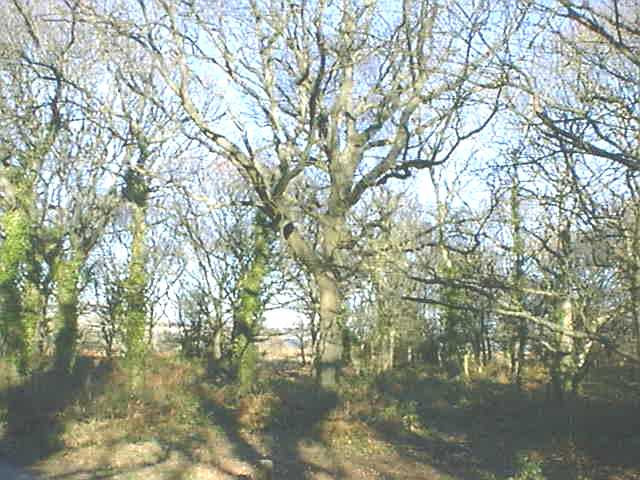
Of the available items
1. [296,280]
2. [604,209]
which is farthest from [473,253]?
[296,280]

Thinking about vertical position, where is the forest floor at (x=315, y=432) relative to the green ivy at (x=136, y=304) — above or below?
below

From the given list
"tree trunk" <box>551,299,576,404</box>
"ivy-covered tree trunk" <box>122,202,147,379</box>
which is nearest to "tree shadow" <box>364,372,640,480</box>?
"tree trunk" <box>551,299,576,404</box>

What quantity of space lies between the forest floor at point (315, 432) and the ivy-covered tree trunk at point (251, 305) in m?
2.53

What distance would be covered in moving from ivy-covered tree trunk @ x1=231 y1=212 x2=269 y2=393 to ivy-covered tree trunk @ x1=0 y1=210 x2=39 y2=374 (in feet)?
22.2

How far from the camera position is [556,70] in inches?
339

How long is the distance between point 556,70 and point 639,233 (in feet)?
7.88

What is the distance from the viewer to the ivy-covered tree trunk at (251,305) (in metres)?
22.6

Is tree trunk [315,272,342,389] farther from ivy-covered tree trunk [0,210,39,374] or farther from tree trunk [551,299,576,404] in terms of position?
ivy-covered tree trunk [0,210,39,374]

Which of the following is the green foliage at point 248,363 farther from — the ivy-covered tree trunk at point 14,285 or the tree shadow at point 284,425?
the ivy-covered tree trunk at point 14,285

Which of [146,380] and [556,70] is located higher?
[556,70]

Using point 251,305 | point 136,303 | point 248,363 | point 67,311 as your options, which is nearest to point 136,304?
point 136,303

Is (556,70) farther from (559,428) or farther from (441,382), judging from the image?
(441,382)

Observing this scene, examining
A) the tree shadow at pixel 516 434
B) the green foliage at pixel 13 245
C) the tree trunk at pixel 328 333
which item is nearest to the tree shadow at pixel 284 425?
the tree trunk at pixel 328 333

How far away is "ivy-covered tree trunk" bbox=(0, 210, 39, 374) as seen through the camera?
57.9 ft
